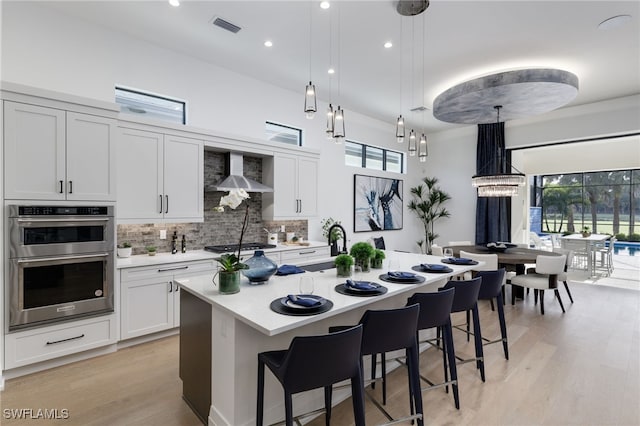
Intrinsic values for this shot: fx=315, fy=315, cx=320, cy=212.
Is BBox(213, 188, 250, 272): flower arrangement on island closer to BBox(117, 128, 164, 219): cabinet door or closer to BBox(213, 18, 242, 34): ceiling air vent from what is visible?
BBox(117, 128, 164, 219): cabinet door

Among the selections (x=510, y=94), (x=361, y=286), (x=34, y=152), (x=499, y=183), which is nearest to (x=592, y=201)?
(x=499, y=183)

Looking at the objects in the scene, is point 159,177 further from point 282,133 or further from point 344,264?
point 344,264

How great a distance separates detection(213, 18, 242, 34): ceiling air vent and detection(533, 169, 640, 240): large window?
10326mm

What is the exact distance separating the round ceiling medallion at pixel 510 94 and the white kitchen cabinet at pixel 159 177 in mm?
3889

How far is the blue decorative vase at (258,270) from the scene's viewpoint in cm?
238

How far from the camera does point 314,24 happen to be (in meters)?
3.62

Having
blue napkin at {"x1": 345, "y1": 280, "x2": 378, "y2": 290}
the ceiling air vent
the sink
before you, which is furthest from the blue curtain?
blue napkin at {"x1": 345, "y1": 280, "x2": 378, "y2": 290}

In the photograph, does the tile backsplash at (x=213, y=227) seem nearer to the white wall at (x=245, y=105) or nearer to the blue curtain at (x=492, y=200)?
the white wall at (x=245, y=105)

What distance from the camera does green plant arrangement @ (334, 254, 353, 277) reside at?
8.81 ft

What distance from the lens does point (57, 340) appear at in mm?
2969

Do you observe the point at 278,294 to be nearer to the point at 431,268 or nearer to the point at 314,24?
the point at 431,268

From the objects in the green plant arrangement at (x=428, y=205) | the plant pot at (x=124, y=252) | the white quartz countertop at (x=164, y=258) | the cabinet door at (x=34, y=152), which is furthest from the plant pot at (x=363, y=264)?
the green plant arrangement at (x=428, y=205)

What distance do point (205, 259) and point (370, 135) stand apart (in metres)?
4.86

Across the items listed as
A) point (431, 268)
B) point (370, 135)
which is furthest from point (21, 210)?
point (370, 135)
